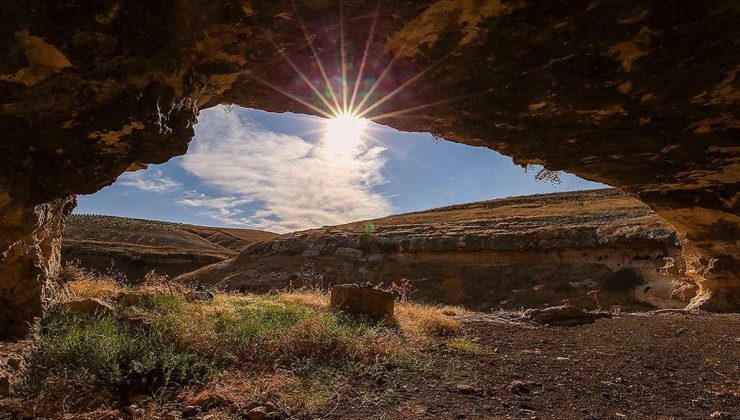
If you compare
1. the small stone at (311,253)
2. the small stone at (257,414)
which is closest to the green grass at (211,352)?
the small stone at (257,414)

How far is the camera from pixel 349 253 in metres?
29.1

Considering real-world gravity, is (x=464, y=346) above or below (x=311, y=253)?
below

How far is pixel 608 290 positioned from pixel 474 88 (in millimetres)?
17391

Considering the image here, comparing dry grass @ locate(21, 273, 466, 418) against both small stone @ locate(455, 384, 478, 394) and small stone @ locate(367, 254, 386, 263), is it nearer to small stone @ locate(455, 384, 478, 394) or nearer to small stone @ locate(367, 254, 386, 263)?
small stone @ locate(455, 384, 478, 394)

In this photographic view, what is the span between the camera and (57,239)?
7973 mm

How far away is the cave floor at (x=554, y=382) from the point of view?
14.0 ft

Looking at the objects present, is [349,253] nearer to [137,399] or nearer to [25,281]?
[25,281]

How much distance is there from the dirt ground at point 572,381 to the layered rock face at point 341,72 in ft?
11.0

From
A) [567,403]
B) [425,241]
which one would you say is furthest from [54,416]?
[425,241]

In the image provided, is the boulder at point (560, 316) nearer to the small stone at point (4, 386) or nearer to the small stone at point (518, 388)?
the small stone at point (518, 388)

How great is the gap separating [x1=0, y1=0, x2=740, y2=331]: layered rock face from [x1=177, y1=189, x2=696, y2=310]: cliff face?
44.9 ft

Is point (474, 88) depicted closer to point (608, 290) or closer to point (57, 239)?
point (57, 239)

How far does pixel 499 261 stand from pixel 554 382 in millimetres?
20038

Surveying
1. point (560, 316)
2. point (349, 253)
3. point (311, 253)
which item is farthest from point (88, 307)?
point (311, 253)
